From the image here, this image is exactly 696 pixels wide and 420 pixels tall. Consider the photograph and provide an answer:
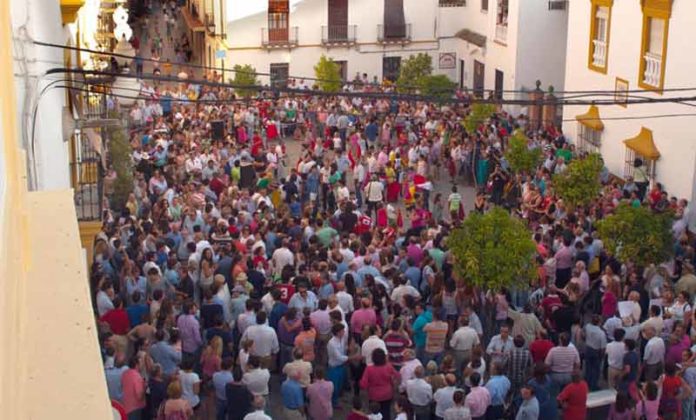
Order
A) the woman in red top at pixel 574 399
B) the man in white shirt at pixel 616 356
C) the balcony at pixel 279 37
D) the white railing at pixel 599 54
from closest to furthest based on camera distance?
the woman in red top at pixel 574 399 → the man in white shirt at pixel 616 356 → the white railing at pixel 599 54 → the balcony at pixel 279 37

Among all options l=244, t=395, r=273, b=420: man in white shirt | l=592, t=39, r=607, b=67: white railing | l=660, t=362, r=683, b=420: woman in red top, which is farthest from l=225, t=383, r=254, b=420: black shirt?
l=592, t=39, r=607, b=67: white railing

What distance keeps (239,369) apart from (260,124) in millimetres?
15987

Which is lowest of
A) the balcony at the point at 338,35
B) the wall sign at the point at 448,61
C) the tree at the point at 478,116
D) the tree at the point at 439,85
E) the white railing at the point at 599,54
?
the tree at the point at 478,116

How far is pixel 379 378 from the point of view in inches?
408

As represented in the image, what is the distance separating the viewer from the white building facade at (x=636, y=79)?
62.0 feet

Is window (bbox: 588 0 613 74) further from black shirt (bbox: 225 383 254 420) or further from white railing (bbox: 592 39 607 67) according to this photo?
black shirt (bbox: 225 383 254 420)

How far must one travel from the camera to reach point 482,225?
12914mm

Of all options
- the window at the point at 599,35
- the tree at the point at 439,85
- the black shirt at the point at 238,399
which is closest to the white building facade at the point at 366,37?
the tree at the point at 439,85

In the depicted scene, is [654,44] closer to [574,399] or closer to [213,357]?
[574,399]

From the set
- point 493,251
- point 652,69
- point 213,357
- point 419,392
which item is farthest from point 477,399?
point 652,69

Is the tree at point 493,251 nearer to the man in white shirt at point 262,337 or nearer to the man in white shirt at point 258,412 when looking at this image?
the man in white shirt at point 262,337

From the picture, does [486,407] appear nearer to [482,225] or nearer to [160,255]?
[482,225]

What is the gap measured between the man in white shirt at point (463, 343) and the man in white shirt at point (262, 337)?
77.2 inches

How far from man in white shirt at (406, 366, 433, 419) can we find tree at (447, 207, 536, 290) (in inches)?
108
